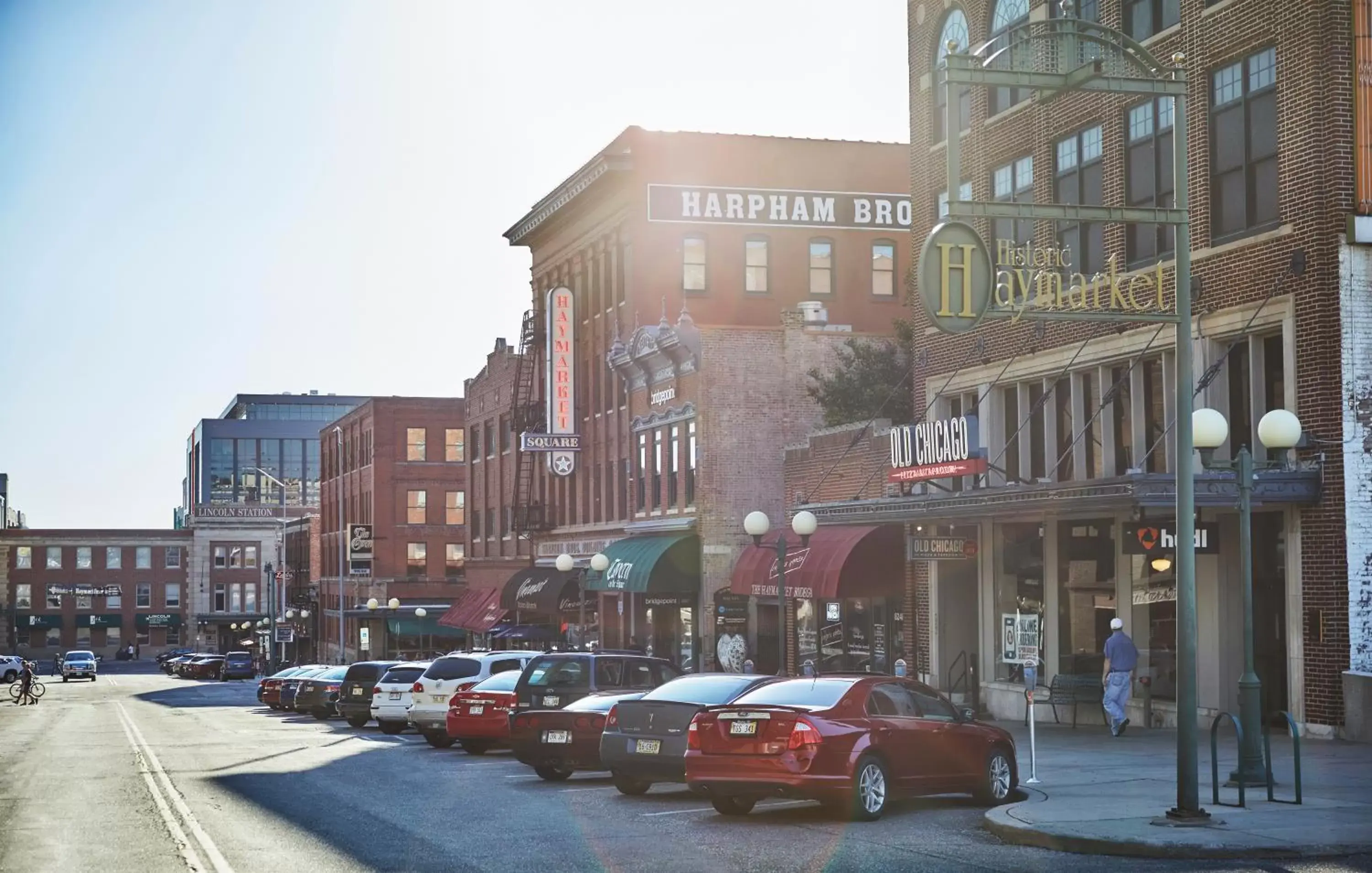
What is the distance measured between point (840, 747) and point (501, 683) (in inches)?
500

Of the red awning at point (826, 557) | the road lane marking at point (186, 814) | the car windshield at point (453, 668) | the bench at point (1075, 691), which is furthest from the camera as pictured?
the red awning at point (826, 557)

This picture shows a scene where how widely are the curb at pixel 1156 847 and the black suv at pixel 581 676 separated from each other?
985 centimetres

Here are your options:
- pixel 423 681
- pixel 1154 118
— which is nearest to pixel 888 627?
pixel 423 681

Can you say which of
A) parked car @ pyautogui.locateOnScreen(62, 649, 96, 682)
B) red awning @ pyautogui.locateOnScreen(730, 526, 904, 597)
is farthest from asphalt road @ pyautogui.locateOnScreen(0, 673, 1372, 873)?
parked car @ pyautogui.locateOnScreen(62, 649, 96, 682)

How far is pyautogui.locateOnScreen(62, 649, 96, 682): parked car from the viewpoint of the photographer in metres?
95.2

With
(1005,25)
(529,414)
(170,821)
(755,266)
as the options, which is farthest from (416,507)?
(170,821)

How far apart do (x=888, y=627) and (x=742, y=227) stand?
17.9 metres

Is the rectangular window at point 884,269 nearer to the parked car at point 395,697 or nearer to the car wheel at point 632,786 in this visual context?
the parked car at point 395,697

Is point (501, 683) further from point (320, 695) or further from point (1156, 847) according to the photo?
point (320, 695)

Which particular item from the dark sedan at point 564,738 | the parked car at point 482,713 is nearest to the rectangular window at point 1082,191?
the parked car at point 482,713

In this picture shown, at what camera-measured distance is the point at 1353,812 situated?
52.7 feet

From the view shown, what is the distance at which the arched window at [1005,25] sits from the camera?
107 ft

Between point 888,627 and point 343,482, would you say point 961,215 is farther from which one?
point 343,482

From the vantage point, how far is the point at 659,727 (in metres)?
19.9
